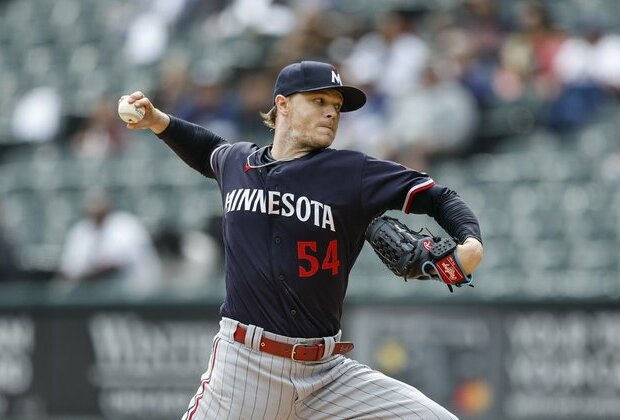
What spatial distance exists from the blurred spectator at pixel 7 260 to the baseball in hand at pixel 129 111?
6.08 metres

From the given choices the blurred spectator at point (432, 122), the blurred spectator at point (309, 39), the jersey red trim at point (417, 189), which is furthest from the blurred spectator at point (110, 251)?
the jersey red trim at point (417, 189)

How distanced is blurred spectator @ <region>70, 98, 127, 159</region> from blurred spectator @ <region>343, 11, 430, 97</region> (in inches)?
96.9

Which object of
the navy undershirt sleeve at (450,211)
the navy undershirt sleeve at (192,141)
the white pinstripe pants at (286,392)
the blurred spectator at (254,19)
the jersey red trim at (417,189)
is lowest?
the white pinstripe pants at (286,392)

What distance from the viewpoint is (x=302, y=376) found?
16.0 ft

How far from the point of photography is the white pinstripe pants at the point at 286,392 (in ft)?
15.8

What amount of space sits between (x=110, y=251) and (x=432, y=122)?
2932 millimetres

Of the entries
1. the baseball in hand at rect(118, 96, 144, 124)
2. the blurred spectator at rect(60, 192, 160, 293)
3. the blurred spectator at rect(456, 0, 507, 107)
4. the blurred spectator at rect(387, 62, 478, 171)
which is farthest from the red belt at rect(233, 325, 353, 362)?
the blurred spectator at rect(456, 0, 507, 107)

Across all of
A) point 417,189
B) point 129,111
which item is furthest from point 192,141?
point 417,189

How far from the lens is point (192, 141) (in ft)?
17.7

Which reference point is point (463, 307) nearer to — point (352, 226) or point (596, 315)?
point (596, 315)

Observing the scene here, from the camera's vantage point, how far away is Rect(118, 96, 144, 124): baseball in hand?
512cm

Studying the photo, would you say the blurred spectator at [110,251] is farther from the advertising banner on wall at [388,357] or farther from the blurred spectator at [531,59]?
the blurred spectator at [531,59]

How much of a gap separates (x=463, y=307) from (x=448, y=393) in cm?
62

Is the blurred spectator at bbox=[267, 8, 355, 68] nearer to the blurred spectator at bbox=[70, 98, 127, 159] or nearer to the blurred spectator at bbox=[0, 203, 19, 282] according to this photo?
the blurred spectator at bbox=[70, 98, 127, 159]
